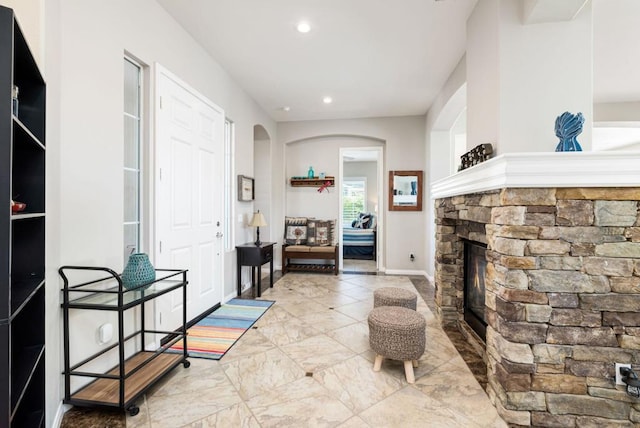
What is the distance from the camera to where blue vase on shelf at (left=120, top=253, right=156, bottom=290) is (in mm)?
1907

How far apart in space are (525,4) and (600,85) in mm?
3095

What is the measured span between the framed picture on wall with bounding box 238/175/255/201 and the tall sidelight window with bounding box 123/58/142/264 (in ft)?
5.94

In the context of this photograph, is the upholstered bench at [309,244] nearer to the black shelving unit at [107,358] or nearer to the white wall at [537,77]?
the black shelving unit at [107,358]

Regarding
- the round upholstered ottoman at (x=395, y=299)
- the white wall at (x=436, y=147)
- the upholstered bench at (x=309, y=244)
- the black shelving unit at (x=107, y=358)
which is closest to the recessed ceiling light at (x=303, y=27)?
the white wall at (x=436, y=147)

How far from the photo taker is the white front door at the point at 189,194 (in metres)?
2.62

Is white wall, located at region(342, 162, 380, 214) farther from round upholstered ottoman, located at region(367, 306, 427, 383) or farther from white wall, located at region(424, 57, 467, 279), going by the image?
round upholstered ottoman, located at region(367, 306, 427, 383)

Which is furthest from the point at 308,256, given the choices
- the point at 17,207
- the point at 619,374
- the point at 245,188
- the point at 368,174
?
the point at 368,174

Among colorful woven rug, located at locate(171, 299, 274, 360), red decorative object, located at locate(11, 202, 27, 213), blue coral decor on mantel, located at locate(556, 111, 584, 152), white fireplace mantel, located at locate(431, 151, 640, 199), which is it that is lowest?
colorful woven rug, located at locate(171, 299, 274, 360)

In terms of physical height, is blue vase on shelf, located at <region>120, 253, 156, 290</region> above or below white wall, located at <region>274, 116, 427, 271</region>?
below

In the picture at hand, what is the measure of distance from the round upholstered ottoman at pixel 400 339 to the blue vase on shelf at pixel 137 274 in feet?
5.33

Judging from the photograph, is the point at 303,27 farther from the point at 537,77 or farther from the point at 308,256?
the point at 308,256

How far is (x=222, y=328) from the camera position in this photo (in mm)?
3035

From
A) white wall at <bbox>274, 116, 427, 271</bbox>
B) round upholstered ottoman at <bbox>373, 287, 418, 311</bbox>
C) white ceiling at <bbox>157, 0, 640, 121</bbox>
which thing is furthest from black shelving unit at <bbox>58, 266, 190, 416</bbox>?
white wall at <bbox>274, 116, 427, 271</bbox>

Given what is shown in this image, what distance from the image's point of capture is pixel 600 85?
155 inches
